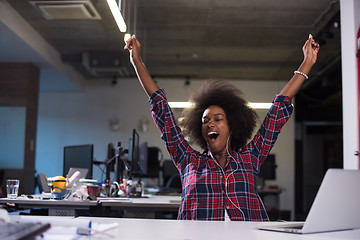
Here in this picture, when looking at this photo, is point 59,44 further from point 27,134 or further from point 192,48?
point 192,48

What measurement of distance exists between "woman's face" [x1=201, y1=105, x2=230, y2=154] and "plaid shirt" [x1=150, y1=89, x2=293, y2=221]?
7 centimetres

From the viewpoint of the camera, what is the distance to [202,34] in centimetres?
652

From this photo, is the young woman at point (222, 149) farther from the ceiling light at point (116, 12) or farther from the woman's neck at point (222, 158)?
the ceiling light at point (116, 12)

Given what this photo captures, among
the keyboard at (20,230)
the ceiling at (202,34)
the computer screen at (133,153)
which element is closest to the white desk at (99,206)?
the computer screen at (133,153)

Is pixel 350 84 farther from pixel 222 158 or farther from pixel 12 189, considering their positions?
pixel 12 189

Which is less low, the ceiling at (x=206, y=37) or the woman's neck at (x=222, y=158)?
the ceiling at (x=206, y=37)

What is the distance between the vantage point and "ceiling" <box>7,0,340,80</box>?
5.50m

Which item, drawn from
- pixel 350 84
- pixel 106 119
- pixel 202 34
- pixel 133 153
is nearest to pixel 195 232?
pixel 133 153

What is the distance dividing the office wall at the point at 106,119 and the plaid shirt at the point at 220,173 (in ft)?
23.5

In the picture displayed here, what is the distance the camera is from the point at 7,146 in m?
6.92

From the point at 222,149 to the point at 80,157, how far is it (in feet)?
6.77

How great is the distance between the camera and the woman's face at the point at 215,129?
2.09m

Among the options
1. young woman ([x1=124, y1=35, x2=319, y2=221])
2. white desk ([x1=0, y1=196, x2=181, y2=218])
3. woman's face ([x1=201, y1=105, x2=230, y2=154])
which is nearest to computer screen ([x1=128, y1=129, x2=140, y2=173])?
white desk ([x1=0, y1=196, x2=181, y2=218])

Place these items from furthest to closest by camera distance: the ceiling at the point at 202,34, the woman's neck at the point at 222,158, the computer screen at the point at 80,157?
the ceiling at the point at 202,34
the computer screen at the point at 80,157
the woman's neck at the point at 222,158
